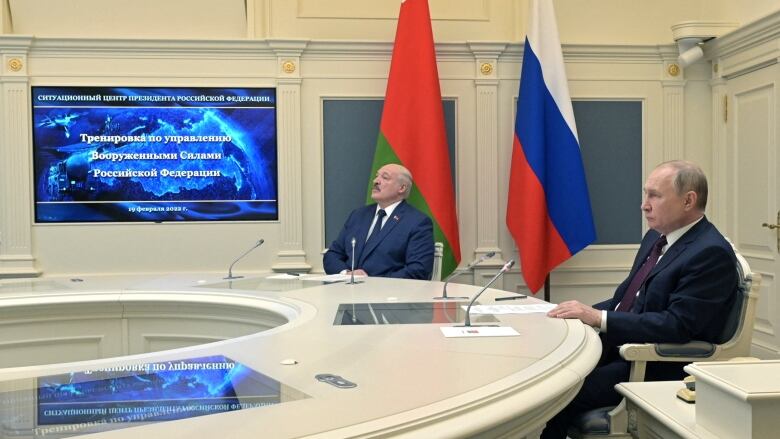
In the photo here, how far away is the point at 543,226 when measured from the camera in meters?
5.19

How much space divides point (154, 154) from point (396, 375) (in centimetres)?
400

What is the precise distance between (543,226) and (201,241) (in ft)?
7.74

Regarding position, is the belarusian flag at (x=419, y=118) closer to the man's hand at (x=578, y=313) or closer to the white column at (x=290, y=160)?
the white column at (x=290, y=160)

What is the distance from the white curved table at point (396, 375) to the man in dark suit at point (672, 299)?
0.80 feet

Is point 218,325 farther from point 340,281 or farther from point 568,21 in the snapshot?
point 568,21

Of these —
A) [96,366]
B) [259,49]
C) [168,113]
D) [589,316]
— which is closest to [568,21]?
[259,49]

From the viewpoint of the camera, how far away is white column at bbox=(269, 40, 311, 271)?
5223 mm

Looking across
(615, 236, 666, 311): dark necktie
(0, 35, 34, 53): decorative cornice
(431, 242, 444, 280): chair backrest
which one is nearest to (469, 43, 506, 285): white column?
(431, 242, 444, 280): chair backrest

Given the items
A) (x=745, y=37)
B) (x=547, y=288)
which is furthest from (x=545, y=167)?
(x=745, y=37)

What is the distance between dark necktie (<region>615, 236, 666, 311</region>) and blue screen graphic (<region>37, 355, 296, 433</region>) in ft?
5.44

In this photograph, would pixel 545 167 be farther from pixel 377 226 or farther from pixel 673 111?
pixel 377 226

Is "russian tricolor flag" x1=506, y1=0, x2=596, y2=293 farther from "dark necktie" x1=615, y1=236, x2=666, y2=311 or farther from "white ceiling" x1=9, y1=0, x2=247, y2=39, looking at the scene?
"dark necktie" x1=615, y1=236, x2=666, y2=311

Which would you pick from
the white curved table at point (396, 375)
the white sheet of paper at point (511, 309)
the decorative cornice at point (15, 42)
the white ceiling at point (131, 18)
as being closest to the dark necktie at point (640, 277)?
the white sheet of paper at point (511, 309)

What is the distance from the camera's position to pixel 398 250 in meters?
4.36
